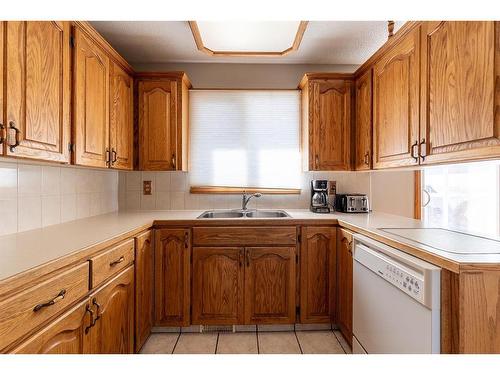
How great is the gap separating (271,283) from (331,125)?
1394 millimetres

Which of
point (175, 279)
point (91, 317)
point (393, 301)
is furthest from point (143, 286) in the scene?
point (393, 301)

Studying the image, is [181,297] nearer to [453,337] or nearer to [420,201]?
[453,337]

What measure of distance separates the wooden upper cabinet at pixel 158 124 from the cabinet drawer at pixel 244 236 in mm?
667

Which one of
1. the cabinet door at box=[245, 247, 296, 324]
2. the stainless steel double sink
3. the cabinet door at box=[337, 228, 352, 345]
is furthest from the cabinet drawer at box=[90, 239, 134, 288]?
the cabinet door at box=[337, 228, 352, 345]

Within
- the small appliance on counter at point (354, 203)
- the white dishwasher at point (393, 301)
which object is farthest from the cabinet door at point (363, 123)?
the white dishwasher at point (393, 301)

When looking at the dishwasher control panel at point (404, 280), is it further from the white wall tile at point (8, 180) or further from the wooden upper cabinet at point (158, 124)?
the white wall tile at point (8, 180)

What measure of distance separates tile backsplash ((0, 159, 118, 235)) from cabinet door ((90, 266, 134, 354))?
1.99ft

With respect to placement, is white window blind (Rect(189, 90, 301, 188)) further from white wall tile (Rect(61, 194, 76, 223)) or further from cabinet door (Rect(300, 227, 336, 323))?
white wall tile (Rect(61, 194, 76, 223))

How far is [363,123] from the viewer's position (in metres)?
2.40

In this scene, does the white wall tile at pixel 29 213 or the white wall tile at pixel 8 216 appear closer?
the white wall tile at pixel 8 216

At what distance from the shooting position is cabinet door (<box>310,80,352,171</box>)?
2.53 meters

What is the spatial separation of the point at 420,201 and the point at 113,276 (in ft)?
9.27

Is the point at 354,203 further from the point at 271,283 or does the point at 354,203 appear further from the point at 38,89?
the point at 38,89

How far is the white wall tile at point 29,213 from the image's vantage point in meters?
1.58
